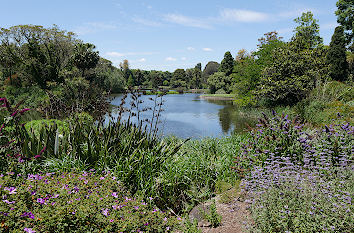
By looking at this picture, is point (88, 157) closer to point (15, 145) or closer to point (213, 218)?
point (15, 145)

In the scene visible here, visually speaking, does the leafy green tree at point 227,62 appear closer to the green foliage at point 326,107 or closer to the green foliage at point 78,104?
the green foliage at point 326,107

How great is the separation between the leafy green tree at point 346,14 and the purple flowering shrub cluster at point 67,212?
114 ft

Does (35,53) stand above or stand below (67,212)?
above

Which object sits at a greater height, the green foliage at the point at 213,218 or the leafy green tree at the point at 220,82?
the leafy green tree at the point at 220,82

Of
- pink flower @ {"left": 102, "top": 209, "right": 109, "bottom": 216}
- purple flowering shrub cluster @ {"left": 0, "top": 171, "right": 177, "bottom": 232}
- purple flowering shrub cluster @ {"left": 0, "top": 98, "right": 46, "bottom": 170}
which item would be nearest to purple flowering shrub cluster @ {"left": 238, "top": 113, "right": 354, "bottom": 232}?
purple flowering shrub cluster @ {"left": 0, "top": 171, "right": 177, "bottom": 232}

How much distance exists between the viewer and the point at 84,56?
3122 centimetres

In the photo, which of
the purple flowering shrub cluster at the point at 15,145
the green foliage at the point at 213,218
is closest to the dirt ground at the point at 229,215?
the green foliage at the point at 213,218

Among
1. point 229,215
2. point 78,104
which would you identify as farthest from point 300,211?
point 78,104

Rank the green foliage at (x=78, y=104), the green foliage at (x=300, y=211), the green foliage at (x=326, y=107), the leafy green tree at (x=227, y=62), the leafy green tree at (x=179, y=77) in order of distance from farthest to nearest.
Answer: the leafy green tree at (x=179, y=77) < the leafy green tree at (x=227, y=62) < the green foliage at (x=326, y=107) < the green foliage at (x=78, y=104) < the green foliage at (x=300, y=211)

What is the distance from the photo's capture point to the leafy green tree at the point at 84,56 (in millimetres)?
31203

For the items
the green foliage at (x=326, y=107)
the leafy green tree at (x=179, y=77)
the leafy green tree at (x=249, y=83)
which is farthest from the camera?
the leafy green tree at (x=179, y=77)

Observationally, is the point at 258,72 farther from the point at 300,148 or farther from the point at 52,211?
the point at 52,211

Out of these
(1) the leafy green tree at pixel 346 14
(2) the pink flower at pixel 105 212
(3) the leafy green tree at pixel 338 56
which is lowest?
(2) the pink flower at pixel 105 212

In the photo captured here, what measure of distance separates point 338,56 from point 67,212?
31975 mm
